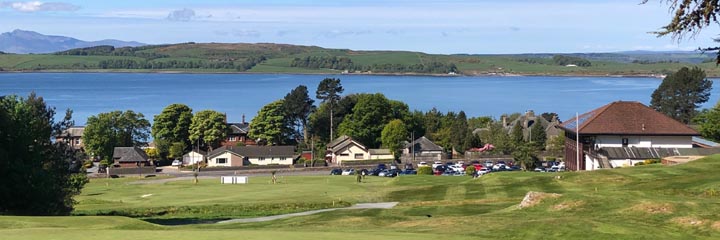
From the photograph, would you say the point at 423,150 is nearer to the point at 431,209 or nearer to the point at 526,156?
the point at 526,156

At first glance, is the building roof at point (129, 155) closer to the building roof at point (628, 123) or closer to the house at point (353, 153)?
the house at point (353, 153)

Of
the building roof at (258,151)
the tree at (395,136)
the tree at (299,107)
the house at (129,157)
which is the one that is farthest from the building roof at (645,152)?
the tree at (299,107)

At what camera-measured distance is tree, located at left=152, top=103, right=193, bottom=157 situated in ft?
333

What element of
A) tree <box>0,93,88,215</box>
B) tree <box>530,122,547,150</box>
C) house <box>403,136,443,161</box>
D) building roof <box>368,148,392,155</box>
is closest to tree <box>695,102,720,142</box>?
tree <box>530,122,547,150</box>

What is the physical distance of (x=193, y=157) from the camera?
312ft

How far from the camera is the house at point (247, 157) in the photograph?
305 feet

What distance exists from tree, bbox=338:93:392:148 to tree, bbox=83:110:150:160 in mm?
24217

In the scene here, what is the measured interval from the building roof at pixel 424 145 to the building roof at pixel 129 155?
28641mm

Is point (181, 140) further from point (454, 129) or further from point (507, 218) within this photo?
point (507, 218)

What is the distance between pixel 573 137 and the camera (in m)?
63.8

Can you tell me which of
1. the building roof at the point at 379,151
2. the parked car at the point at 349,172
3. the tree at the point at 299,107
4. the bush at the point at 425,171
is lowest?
the parked car at the point at 349,172

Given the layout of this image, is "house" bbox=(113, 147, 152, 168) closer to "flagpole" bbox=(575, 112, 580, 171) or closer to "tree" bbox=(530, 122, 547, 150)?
"tree" bbox=(530, 122, 547, 150)

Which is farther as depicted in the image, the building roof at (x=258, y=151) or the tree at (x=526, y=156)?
the building roof at (x=258, y=151)

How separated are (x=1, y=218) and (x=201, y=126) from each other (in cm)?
7724
